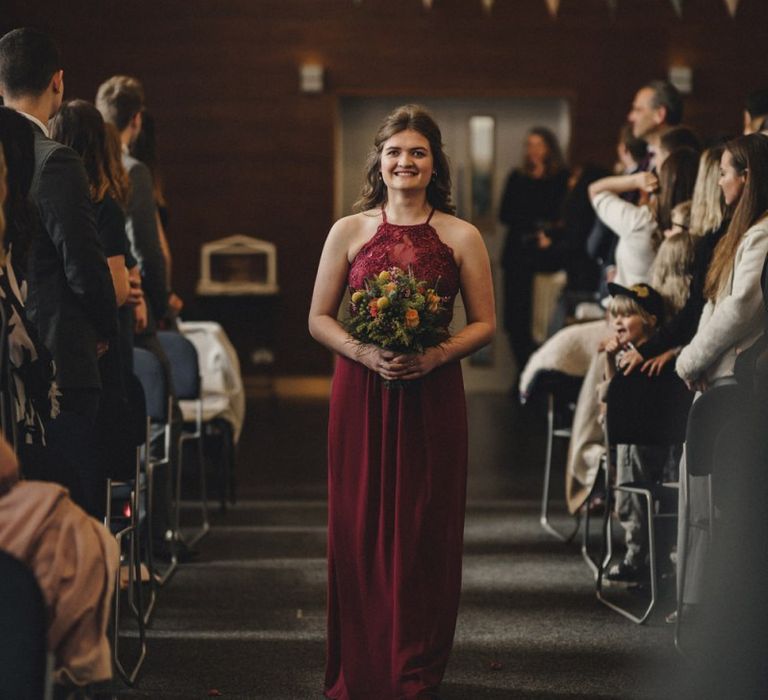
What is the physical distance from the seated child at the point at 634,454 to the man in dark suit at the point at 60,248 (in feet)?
6.69

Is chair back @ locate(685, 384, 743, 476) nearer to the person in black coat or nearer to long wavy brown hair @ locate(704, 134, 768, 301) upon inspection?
long wavy brown hair @ locate(704, 134, 768, 301)

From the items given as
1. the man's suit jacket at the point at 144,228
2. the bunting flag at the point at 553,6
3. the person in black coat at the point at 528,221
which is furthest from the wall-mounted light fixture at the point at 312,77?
the man's suit jacket at the point at 144,228

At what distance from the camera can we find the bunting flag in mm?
11023

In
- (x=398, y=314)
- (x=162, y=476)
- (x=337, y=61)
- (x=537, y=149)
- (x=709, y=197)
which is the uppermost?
(x=337, y=61)

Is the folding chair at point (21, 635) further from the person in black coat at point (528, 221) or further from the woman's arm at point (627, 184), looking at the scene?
the person in black coat at point (528, 221)

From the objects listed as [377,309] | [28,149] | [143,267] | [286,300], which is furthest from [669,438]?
[286,300]

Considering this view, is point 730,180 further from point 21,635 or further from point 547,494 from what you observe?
point 21,635

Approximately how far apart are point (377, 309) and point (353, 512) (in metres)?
0.64

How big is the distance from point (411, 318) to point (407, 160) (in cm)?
51

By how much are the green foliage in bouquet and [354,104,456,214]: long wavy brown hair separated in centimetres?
33

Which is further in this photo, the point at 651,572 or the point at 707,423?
the point at 651,572

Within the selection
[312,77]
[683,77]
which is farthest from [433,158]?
[683,77]

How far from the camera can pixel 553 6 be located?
11.1m

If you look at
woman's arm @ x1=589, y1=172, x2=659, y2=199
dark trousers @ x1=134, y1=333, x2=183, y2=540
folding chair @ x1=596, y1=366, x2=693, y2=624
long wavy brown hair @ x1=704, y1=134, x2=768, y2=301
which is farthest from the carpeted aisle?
woman's arm @ x1=589, y1=172, x2=659, y2=199
